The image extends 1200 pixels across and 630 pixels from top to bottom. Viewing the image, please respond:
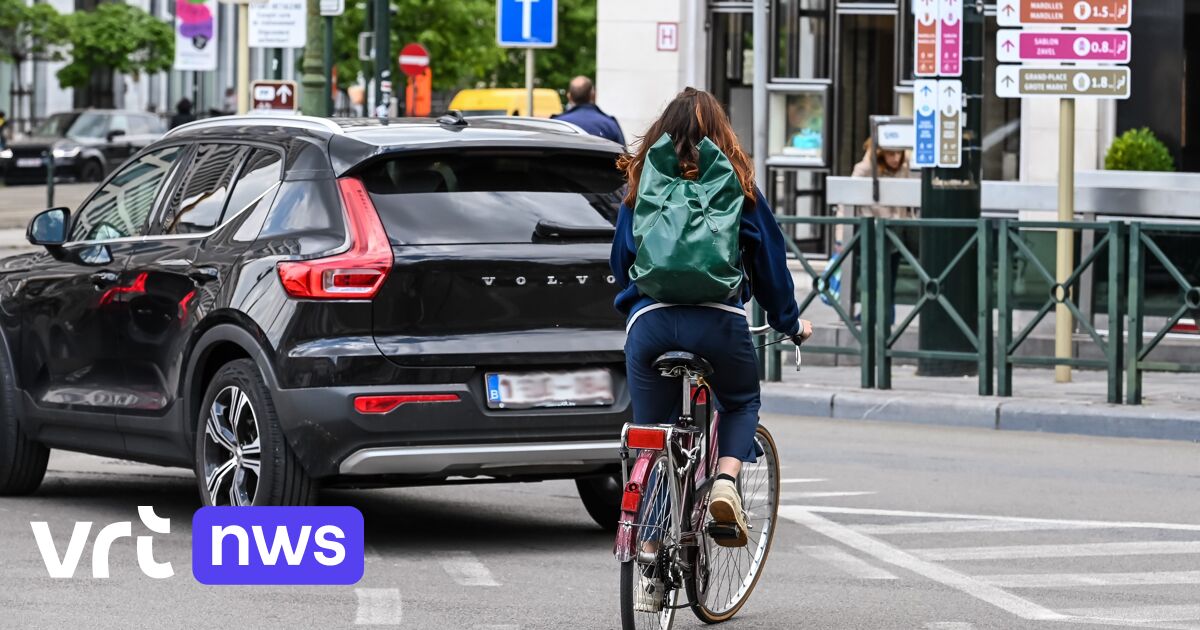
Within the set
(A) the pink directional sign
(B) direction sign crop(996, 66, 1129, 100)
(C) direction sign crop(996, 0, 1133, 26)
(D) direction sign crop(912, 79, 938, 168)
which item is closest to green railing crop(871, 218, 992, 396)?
(D) direction sign crop(912, 79, 938, 168)

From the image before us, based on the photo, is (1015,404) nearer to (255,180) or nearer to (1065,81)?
(1065,81)

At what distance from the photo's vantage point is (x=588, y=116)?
17.2m

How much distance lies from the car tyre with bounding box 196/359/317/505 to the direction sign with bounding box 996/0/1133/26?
696 centimetres

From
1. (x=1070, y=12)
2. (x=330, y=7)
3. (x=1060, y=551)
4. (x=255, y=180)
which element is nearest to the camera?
(x=1060, y=551)

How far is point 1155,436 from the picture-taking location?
12.4 meters

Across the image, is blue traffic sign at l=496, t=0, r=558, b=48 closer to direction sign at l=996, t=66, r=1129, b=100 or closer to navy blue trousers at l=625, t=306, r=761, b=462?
direction sign at l=996, t=66, r=1129, b=100

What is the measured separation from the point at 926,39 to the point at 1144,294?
2318mm

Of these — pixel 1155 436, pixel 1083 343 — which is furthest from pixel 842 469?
pixel 1083 343

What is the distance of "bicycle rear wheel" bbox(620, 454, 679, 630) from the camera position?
601cm

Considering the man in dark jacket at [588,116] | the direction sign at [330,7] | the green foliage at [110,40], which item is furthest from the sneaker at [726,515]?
the green foliage at [110,40]

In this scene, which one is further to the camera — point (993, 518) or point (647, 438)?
point (993, 518)

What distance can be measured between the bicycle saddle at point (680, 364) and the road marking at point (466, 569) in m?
1.57

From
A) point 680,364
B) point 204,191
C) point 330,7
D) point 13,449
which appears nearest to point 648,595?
point 680,364

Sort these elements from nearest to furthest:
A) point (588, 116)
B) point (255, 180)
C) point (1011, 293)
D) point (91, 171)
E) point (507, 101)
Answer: point (255, 180), point (1011, 293), point (588, 116), point (507, 101), point (91, 171)
